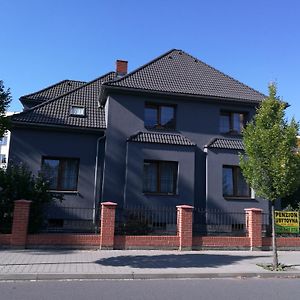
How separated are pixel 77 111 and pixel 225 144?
7.40m

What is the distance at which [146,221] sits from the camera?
15.7m

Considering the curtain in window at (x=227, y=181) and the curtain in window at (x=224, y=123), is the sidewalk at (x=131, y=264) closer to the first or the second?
the curtain in window at (x=227, y=181)

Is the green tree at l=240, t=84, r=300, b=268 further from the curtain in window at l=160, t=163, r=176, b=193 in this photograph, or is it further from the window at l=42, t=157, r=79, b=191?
the window at l=42, t=157, r=79, b=191

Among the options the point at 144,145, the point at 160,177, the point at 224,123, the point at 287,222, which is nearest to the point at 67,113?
the point at 144,145

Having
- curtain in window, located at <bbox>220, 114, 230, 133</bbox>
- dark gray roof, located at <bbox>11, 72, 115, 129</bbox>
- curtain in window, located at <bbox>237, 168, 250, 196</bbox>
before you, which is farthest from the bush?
curtain in window, located at <bbox>220, 114, 230, 133</bbox>

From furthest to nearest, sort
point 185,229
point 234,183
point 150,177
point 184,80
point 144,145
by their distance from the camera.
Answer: point 184,80
point 234,183
point 150,177
point 144,145
point 185,229

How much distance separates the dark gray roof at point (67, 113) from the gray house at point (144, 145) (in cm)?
5

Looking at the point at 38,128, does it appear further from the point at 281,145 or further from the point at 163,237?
the point at 281,145

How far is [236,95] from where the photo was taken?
19812 millimetres

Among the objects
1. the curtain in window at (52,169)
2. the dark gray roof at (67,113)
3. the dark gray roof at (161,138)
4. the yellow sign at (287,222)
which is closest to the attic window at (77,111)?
the dark gray roof at (67,113)

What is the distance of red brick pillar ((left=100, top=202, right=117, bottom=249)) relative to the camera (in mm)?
13344

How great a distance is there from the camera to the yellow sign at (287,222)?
15.6 m

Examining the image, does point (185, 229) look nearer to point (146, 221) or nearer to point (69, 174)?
point (146, 221)

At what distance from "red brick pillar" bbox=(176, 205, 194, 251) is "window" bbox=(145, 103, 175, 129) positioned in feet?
18.2
